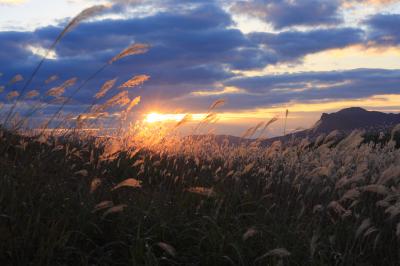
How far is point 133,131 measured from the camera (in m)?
9.82

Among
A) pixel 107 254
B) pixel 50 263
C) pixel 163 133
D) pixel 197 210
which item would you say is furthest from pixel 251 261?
pixel 163 133


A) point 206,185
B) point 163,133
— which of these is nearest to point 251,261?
point 206,185

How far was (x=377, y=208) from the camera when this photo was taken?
6043mm

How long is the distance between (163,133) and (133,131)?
687mm

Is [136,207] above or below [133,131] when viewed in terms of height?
below

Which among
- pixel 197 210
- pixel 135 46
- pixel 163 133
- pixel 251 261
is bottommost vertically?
pixel 251 261

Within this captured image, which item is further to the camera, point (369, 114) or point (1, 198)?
point (369, 114)

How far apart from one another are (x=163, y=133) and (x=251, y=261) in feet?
17.7

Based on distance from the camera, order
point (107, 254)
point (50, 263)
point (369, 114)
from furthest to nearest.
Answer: point (369, 114), point (107, 254), point (50, 263)

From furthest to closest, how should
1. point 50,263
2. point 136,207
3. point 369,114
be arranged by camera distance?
point 369,114, point 136,207, point 50,263

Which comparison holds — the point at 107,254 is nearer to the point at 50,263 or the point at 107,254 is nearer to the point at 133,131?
the point at 50,263

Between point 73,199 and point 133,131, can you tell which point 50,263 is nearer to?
point 73,199

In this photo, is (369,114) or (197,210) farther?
(369,114)

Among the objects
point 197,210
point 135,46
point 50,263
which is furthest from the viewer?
point 135,46
